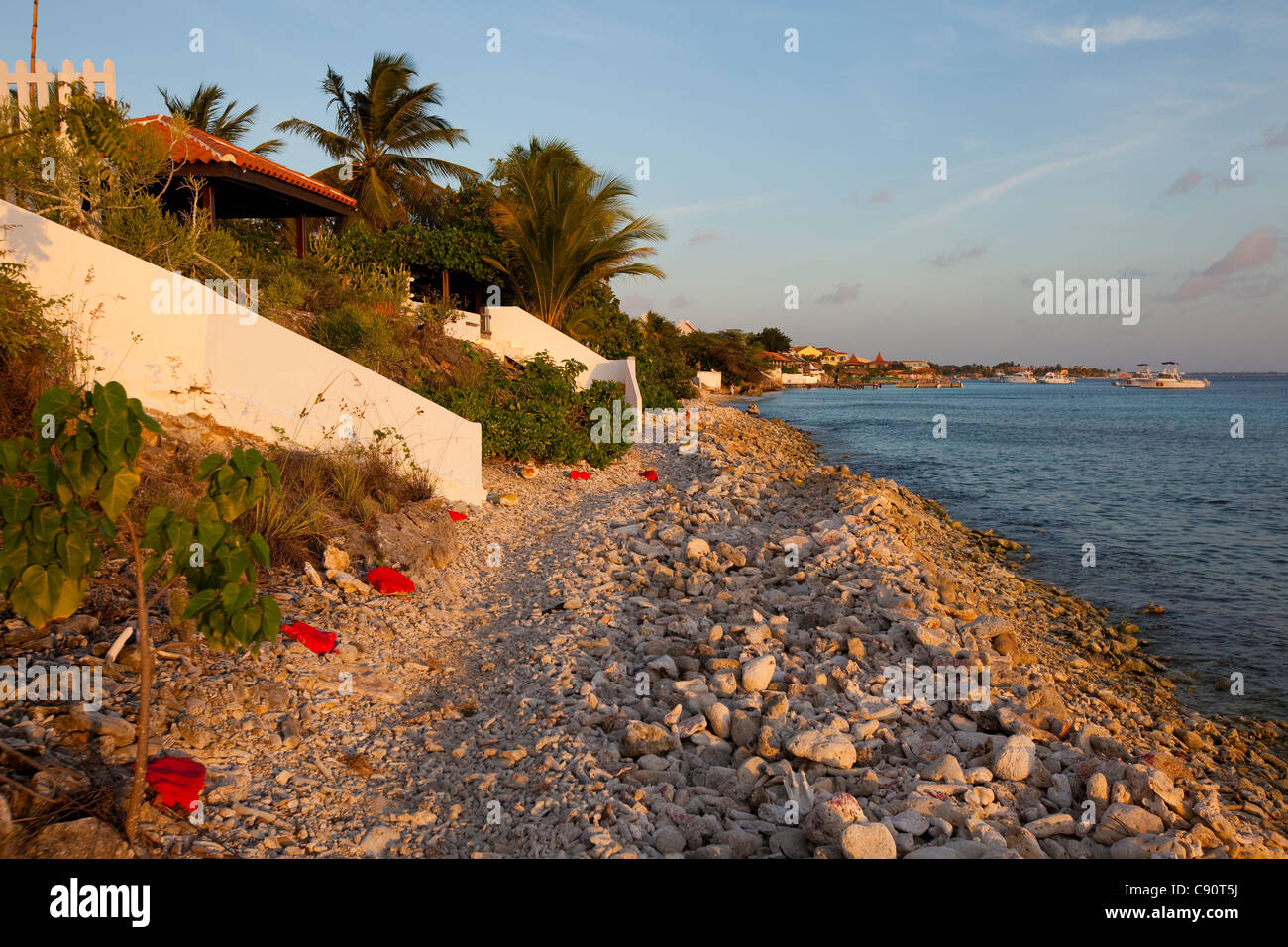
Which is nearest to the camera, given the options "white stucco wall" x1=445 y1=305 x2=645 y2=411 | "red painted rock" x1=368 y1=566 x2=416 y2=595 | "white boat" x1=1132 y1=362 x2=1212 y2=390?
"red painted rock" x1=368 y1=566 x2=416 y2=595

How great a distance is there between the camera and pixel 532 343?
1764cm

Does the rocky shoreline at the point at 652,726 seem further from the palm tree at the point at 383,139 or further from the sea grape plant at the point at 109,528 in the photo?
the palm tree at the point at 383,139

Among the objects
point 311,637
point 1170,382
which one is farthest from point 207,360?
point 1170,382

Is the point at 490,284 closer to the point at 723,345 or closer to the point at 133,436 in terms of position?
the point at 133,436

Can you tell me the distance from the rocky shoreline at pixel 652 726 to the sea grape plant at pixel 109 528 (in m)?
0.85

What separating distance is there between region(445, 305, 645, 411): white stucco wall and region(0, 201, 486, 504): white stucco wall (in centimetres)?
736

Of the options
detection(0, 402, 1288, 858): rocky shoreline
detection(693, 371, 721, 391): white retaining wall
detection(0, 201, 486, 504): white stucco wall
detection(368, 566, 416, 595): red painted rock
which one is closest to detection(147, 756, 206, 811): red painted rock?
detection(0, 402, 1288, 858): rocky shoreline

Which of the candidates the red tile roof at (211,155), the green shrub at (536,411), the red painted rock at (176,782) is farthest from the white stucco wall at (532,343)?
the red painted rock at (176,782)

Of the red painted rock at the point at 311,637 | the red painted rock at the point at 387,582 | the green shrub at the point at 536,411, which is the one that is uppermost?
the green shrub at the point at 536,411

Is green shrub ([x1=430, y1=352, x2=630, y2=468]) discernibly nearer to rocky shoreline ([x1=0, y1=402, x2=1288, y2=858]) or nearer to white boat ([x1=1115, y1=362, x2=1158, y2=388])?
rocky shoreline ([x1=0, y1=402, x2=1288, y2=858])

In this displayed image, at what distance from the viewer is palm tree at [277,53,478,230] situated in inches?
910

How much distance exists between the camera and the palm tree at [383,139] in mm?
23109

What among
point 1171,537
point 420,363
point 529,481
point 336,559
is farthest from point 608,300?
point 336,559

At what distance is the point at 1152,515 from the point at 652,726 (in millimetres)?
16303
